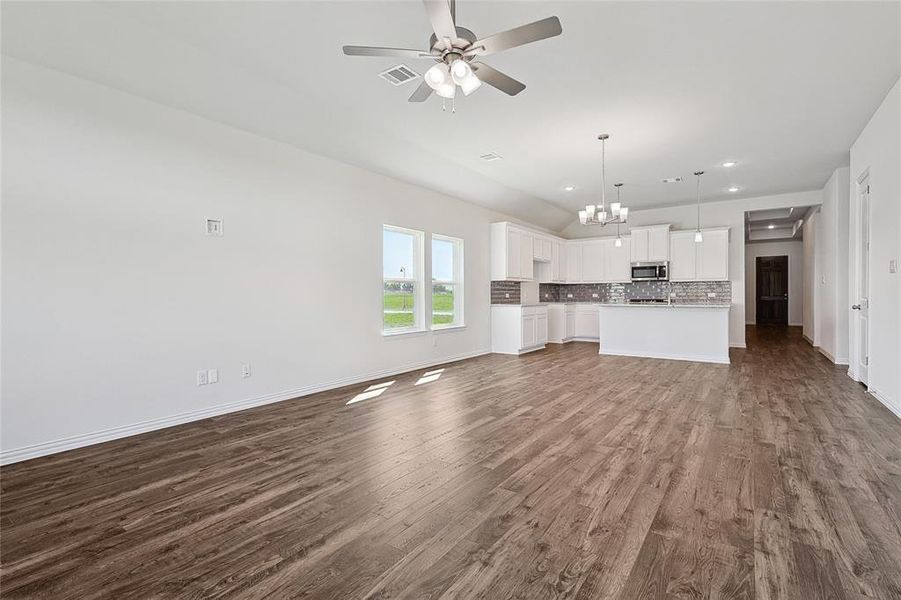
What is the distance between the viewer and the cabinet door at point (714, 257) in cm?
822

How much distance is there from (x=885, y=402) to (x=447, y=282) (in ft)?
17.3

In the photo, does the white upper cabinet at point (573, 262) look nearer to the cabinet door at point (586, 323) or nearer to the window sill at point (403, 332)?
the cabinet door at point (586, 323)

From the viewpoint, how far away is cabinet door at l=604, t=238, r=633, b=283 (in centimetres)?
934

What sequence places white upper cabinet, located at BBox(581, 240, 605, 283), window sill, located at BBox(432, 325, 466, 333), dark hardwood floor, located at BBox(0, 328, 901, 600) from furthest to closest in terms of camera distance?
white upper cabinet, located at BBox(581, 240, 605, 283)
window sill, located at BBox(432, 325, 466, 333)
dark hardwood floor, located at BBox(0, 328, 901, 600)

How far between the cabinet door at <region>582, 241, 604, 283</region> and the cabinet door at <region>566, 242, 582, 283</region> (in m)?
0.09

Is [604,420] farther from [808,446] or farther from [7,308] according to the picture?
[7,308]

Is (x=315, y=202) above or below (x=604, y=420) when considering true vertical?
above

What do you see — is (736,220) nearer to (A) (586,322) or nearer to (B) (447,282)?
(A) (586,322)

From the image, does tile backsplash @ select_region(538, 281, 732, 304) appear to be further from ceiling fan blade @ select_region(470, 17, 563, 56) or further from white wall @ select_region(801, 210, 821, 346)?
ceiling fan blade @ select_region(470, 17, 563, 56)

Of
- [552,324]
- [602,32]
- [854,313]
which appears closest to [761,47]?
[602,32]

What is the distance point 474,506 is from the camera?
2.22 m

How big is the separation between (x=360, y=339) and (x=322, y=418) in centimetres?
164

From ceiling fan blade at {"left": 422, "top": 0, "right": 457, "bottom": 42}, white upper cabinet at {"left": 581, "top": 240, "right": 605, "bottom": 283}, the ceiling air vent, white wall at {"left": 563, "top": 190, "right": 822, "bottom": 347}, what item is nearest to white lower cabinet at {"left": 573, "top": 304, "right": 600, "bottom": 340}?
white upper cabinet at {"left": 581, "top": 240, "right": 605, "bottom": 283}

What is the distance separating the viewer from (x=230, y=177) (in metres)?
4.04
